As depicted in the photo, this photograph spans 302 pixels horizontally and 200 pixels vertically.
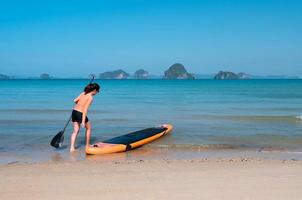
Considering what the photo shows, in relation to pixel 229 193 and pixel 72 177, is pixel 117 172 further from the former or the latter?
pixel 229 193

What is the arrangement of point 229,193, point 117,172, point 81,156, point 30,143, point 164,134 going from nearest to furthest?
point 229,193 < point 117,172 < point 81,156 < point 30,143 < point 164,134

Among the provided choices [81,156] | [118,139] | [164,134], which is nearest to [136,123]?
[164,134]

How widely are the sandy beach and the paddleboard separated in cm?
122

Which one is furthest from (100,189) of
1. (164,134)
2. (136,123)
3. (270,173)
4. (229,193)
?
(136,123)

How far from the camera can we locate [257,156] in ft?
30.6

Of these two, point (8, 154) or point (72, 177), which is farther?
point (8, 154)

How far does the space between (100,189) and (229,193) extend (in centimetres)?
176

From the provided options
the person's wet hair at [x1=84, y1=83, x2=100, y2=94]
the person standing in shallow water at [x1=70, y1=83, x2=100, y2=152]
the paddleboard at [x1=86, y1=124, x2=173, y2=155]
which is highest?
the person's wet hair at [x1=84, y1=83, x2=100, y2=94]

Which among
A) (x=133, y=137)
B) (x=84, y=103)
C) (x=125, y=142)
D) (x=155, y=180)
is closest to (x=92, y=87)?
(x=84, y=103)

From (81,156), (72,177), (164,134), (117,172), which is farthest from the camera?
(164,134)

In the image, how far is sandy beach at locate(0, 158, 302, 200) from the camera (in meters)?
5.39

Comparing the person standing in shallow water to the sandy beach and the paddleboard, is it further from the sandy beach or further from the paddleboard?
the sandy beach

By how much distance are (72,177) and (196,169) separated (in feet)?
7.17

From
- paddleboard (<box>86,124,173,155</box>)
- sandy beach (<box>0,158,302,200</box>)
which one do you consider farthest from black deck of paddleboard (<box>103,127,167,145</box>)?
sandy beach (<box>0,158,302,200</box>)
